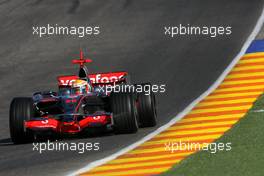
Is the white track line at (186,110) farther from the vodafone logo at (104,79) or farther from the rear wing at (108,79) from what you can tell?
the vodafone logo at (104,79)

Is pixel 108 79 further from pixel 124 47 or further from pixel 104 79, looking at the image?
pixel 124 47

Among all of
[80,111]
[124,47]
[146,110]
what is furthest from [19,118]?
[124,47]

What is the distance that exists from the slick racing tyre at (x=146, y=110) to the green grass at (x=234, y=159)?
7.81 feet

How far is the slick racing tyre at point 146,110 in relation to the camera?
66.3 feet

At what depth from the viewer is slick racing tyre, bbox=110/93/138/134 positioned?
1906 cm

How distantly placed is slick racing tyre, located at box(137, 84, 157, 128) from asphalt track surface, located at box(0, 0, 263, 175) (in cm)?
27

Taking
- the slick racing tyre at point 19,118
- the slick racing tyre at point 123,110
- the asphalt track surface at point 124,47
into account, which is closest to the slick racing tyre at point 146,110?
the asphalt track surface at point 124,47

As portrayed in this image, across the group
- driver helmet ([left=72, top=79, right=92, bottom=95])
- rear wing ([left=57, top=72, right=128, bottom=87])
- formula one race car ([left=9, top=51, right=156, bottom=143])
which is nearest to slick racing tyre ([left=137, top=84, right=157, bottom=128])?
formula one race car ([left=9, top=51, right=156, bottom=143])

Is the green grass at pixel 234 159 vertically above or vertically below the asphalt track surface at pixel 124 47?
below

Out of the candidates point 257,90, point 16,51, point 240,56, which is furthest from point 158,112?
point 16,51

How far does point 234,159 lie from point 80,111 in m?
5.29

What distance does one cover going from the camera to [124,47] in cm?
3164

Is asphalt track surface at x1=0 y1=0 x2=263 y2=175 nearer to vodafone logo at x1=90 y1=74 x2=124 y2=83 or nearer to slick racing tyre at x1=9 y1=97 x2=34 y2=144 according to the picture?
slick racing tyre at x1=9 y1=97 x2=34 y2=144

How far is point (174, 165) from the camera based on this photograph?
15.4 meters
